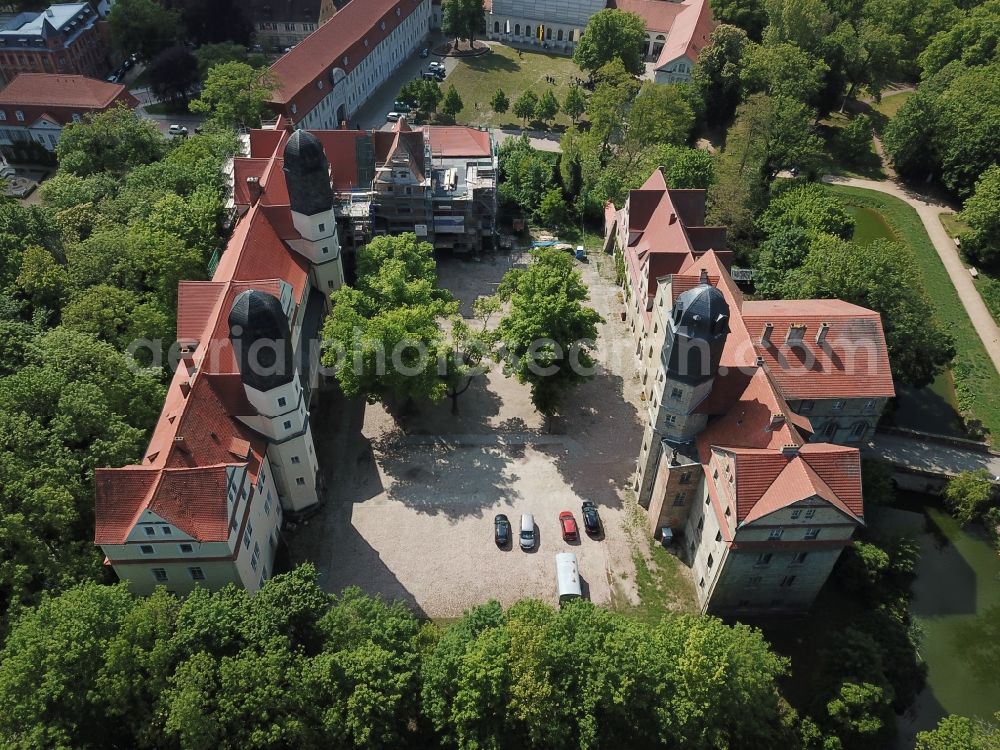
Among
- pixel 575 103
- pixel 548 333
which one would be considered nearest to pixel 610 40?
pixel 575 103

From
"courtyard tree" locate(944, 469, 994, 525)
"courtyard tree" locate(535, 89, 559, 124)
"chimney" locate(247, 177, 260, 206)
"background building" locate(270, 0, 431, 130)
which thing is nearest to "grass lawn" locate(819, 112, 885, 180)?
"courtyard tree" locate(535, 89, 559, 124)

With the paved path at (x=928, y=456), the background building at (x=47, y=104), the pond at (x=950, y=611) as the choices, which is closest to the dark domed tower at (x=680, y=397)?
the pond at (x=950, y=611)

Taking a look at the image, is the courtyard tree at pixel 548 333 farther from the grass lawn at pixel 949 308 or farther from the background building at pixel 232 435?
the grass lawn at pixel 949 308

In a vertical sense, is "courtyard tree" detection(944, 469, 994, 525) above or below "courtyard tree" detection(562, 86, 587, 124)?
below

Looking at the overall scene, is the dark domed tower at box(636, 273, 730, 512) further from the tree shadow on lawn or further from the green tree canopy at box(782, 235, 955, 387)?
the tree shadow on lawn

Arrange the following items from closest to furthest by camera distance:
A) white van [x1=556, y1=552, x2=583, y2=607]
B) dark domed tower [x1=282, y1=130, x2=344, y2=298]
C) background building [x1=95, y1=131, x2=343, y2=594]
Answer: background building [x1=95, y1=131, x2=343, y2=594] → white van [x1=556, y1=552, x2=583, y2=607] → dark domed tower [x1=282, y1=130, x2=344, y2=298]

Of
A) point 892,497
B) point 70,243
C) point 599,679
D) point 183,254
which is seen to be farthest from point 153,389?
point 892,497

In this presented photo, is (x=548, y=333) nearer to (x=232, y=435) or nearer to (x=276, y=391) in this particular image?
(x=276, y=391)
